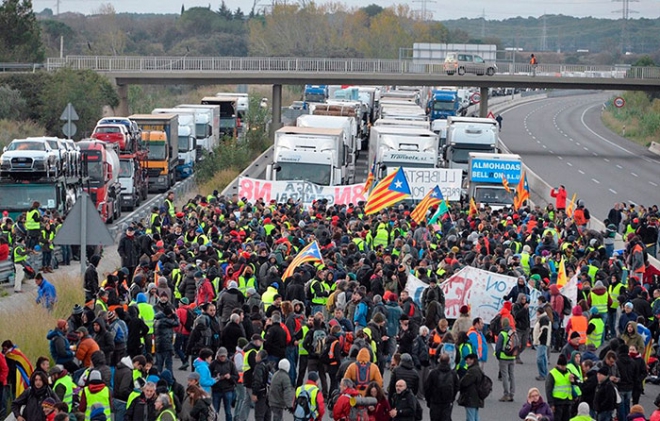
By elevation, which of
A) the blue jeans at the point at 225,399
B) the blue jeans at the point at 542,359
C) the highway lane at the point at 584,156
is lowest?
the highway lane at the point at 584,156

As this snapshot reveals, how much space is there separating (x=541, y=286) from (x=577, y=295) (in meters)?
0.97

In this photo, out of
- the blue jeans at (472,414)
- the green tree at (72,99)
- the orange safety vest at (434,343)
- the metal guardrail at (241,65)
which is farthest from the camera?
the metal guardrail at (241,65)

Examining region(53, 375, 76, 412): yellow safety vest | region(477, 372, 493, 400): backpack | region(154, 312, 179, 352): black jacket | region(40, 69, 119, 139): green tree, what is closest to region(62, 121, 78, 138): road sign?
region(154, 312, 179, 352): black jacket

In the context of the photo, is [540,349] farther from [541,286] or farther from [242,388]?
[242,388]

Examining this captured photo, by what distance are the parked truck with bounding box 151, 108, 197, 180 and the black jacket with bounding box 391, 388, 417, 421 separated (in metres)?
41.3

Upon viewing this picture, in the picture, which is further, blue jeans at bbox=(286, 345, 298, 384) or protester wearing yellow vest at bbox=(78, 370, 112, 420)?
blue jeans at bbox=(286, 345, 298, 384)

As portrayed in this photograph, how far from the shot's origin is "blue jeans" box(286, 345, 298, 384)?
1797 centimetres

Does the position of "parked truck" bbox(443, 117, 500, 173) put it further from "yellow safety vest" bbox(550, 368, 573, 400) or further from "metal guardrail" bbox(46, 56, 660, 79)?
"yellow safety vest" bbox(550, 368, 573, 400)

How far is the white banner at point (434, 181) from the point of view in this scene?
37812mm

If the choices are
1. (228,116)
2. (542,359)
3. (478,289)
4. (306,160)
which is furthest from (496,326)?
(228,116)

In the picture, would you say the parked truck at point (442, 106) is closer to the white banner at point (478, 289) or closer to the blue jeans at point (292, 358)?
the white banner at point (478, 289)

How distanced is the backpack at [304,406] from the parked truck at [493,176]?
2589 cm

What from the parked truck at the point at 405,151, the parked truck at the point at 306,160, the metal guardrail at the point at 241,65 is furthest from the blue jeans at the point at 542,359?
the metal guardrail at the point at 241,65

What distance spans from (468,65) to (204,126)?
952 inches
